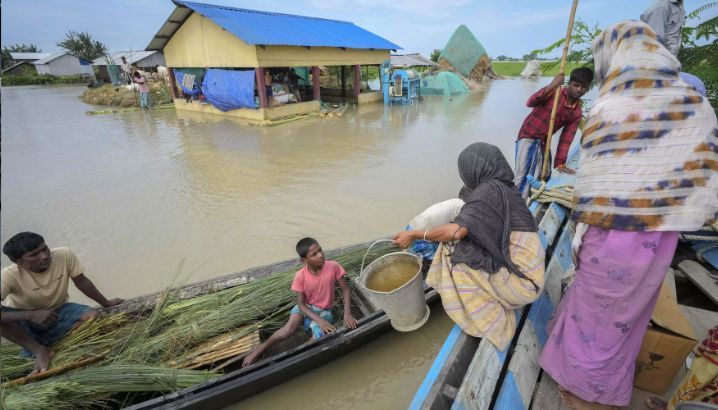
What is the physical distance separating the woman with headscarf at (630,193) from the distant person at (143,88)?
1822 cm

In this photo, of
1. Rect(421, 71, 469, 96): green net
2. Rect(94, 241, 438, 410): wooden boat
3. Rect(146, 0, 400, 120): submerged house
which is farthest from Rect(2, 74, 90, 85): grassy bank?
Rect(94, 241, 438, 410): wooden boat

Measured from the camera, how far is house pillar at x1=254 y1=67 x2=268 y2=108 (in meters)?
12.1

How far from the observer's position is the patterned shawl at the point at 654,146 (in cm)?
133

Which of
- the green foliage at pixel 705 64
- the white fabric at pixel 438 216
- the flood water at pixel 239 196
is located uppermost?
the green foliage at pixel 705 64

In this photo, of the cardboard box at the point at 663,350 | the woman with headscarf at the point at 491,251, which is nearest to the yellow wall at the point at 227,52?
the woman with headscarf at the point at 491,251

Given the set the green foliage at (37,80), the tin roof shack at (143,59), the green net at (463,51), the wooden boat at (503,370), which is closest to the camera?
the wooden boat at (503,370)

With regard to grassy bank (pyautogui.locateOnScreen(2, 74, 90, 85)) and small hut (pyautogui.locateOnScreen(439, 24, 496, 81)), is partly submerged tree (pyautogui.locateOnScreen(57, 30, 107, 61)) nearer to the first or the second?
grassy bank (pyautogui.locateOnScreen(2, 74, 90, 85))

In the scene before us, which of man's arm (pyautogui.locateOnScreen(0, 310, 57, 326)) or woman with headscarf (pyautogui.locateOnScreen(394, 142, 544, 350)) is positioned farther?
man's arm (pyautogui.locateOnScreen(0, 310, 57, 326))

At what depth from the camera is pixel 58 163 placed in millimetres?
8367

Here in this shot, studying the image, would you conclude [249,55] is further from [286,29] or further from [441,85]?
[441,85]

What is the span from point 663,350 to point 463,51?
28.8m

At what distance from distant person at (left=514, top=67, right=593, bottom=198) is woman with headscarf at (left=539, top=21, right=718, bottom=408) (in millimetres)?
2286

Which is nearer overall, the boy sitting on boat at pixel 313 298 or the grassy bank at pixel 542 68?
the boy sitting on boat at pixel 313 298

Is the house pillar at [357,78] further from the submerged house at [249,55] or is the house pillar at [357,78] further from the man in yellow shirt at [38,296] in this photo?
the man in yellow shirt at [38,296]
